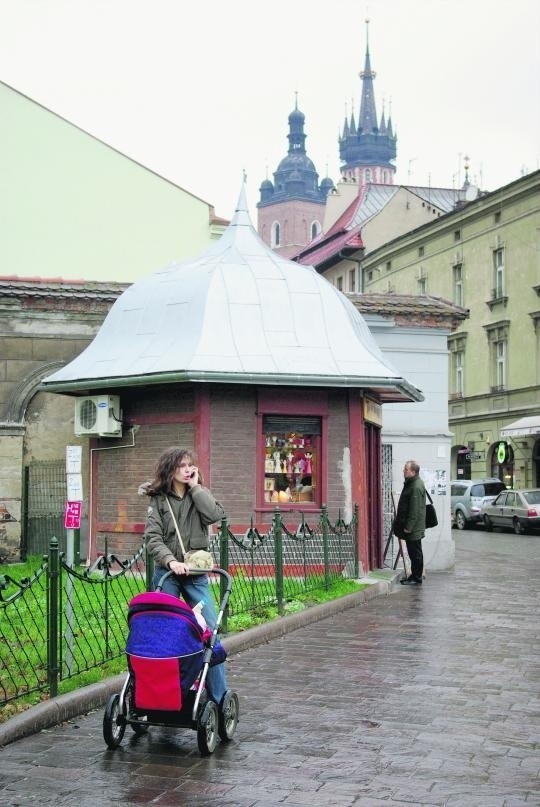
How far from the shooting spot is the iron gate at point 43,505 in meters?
19.6

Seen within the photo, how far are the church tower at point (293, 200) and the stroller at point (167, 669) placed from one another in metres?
148

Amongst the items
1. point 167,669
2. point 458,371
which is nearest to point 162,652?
point 167,669

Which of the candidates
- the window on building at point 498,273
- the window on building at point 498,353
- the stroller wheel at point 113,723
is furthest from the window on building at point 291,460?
the window on building at point 498,273

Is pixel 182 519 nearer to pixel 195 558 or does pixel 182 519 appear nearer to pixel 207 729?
pixel 195 558

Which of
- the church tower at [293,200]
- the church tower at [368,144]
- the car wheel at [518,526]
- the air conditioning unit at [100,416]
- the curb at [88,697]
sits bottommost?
the curb at [88,697]

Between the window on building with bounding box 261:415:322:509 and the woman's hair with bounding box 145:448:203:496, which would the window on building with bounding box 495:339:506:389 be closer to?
the window on building with bounding box 261:415:322:509

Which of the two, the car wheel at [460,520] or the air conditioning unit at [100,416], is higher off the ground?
the air conditioning unit at [100,416]

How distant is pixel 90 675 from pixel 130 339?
9.44m

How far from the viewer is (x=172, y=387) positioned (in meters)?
17.1

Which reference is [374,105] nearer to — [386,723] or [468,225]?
[468,225]

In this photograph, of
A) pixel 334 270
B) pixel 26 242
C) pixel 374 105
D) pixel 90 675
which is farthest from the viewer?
pixel 374 105

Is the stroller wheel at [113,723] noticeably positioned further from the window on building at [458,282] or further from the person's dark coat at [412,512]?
the window on building at [458,282]

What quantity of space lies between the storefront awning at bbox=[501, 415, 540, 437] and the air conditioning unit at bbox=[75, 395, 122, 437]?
2819 centimetres

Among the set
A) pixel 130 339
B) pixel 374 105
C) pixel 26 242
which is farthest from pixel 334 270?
pixel 374 105
